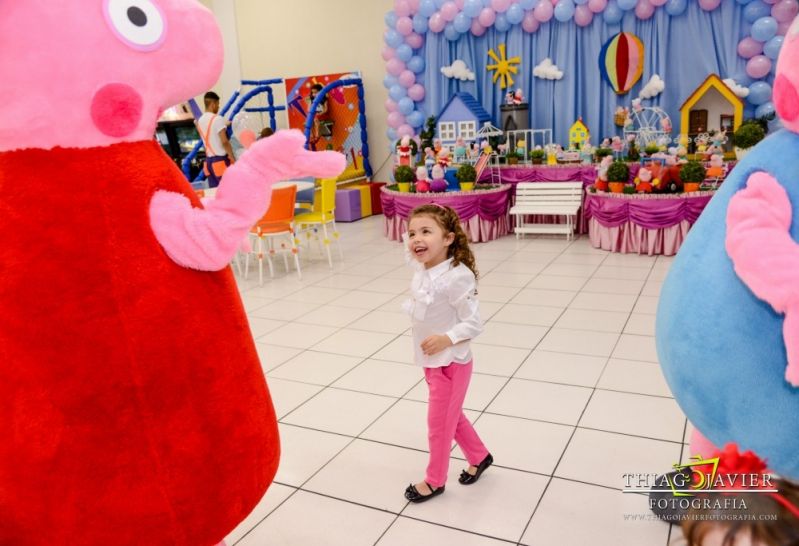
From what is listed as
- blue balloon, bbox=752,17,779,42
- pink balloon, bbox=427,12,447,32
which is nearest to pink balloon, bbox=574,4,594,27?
pink balloon, bbox=427,12,447,32

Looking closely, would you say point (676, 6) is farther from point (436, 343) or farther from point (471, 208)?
point (436, 343)

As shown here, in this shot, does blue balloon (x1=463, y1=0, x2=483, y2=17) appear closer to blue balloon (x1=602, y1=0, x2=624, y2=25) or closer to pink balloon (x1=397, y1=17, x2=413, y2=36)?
A: pink balloon (x1=397, y1=17, x2=413, y2=36)

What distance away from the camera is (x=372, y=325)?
4.75 meters

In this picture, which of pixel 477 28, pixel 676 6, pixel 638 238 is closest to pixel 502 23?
pixel 477 28

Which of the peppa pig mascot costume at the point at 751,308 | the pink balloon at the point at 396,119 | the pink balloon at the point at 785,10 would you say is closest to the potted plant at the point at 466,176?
the pink balloon at the point at 396,119

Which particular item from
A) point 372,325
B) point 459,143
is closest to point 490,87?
point 459,143

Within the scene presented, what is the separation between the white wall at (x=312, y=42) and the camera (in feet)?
33.3

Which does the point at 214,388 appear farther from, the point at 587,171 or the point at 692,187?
the point at 587,171

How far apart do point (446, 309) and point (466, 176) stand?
5.01m

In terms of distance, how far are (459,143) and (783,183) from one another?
259 inches

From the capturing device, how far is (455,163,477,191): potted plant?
7.30 m

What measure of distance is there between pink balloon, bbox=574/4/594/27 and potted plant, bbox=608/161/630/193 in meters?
2.20

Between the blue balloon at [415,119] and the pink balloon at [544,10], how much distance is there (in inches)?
76.8

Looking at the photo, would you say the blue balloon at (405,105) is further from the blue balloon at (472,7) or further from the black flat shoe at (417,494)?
the black flat shoe at (417,494)
